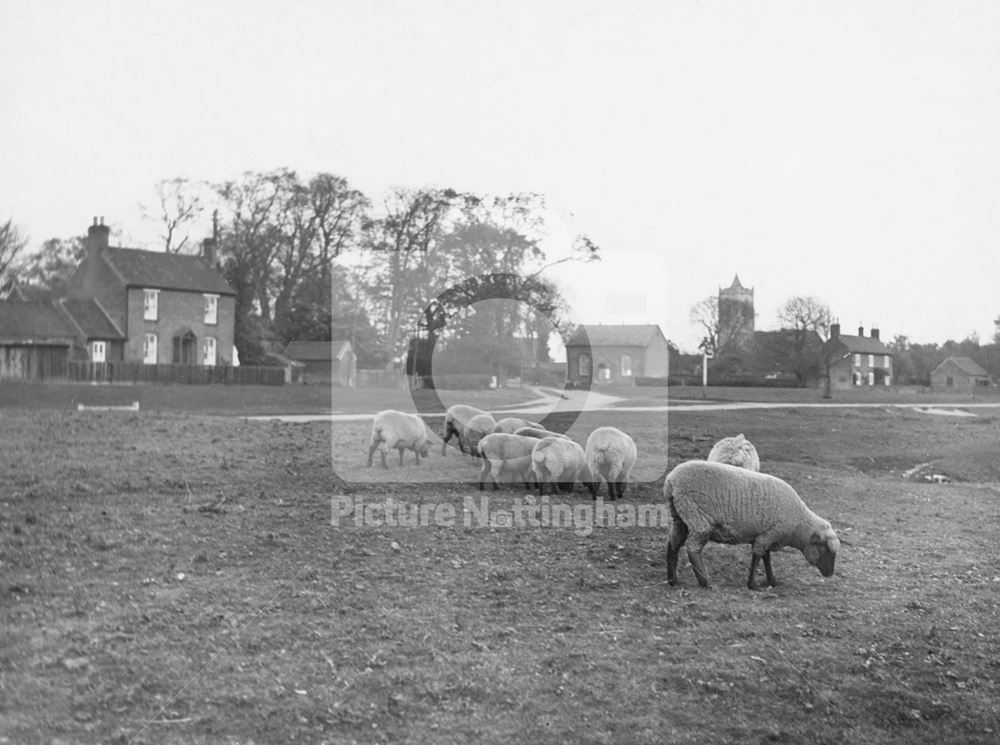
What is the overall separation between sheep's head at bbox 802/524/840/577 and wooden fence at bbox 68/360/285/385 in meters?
32.2

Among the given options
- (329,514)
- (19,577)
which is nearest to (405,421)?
(329,514)

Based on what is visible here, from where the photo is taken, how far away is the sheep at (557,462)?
14.8 meters

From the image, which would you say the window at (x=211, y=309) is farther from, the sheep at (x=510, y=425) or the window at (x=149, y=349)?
the sheep at (x=510, y=425)

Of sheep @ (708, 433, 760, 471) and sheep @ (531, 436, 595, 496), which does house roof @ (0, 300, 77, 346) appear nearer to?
sheep @ (531, 436, 595, 496)

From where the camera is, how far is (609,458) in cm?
1480

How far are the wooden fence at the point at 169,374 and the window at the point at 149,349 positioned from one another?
5.70 meters

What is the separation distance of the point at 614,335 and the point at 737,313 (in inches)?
444

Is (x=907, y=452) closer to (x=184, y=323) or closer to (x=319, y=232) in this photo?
(x=319, y=232)

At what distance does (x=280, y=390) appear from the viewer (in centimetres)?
3775

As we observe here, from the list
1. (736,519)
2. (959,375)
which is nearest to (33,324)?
(736,519)

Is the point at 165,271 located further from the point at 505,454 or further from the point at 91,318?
the point at 505,454

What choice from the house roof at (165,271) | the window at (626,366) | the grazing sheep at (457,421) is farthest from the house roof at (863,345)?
the house roof at (165,271)

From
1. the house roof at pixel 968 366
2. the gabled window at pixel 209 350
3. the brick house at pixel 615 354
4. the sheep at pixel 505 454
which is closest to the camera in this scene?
the sheep at pixel 505 454

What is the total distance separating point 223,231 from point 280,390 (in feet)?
61.5
